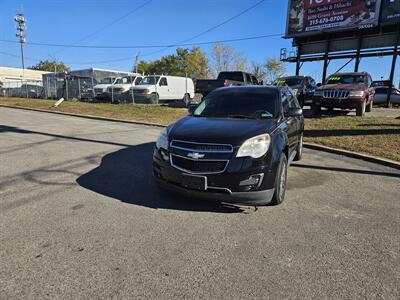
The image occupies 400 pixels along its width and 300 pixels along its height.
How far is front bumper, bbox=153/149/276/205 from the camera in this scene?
12.1 ft

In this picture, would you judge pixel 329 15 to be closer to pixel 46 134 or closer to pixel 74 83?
pixel 74 83

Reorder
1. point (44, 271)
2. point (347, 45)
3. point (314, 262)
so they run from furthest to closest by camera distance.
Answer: point (347, 45), point (314, 262), point (44, 271)

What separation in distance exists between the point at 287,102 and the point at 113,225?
377 cm

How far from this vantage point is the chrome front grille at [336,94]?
1271 cm

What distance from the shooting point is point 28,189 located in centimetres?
471

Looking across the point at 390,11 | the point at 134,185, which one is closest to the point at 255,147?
the point at 134,185

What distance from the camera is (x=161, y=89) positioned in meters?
20.9

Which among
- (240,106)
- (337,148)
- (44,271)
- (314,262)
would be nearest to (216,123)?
(240,106)

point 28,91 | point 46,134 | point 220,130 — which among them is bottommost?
point 46,134

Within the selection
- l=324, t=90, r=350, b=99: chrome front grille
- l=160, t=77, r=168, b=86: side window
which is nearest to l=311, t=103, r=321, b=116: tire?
l=324, t=90, r=350, b=99: chrome front grille

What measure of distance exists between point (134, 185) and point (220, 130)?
70.3 inches

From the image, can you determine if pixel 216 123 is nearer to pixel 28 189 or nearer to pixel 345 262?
pixel 345 262

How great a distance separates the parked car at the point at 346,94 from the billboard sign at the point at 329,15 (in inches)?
636

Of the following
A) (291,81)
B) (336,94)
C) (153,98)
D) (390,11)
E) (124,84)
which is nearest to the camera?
(336,94)
